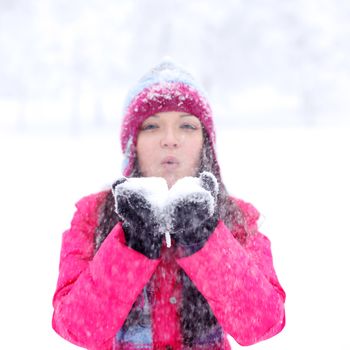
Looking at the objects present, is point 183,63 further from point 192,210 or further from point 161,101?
point 192,210

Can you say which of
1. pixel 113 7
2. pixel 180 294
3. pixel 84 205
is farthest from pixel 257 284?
pixel 113 7

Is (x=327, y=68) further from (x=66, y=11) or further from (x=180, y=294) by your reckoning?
(x=180, y=294)

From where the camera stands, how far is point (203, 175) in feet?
5.48

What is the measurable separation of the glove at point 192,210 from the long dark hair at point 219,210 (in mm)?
470

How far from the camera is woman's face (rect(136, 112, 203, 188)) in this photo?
2027 millimetres

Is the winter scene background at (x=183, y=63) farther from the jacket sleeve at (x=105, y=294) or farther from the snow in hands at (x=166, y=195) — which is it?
the snow in hands at (x=166, y=195)

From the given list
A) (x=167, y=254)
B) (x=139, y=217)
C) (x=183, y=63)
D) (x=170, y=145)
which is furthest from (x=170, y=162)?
(x=183, y=63)

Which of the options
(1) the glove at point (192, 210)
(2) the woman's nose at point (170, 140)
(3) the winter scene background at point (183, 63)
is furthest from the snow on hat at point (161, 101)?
(3) the winter scene background at point (183, 63)

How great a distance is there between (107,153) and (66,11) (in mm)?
18331

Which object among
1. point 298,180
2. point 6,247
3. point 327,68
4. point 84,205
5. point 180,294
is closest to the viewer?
point 180,294

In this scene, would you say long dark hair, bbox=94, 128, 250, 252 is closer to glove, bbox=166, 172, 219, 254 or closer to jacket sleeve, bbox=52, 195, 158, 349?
jacket sleeve, bbox=52, 195, 158, 349

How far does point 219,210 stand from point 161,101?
2.03 ft

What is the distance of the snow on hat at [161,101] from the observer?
220cm

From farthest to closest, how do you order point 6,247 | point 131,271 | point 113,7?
point 113,7 → point 6,247 → point 131,271
